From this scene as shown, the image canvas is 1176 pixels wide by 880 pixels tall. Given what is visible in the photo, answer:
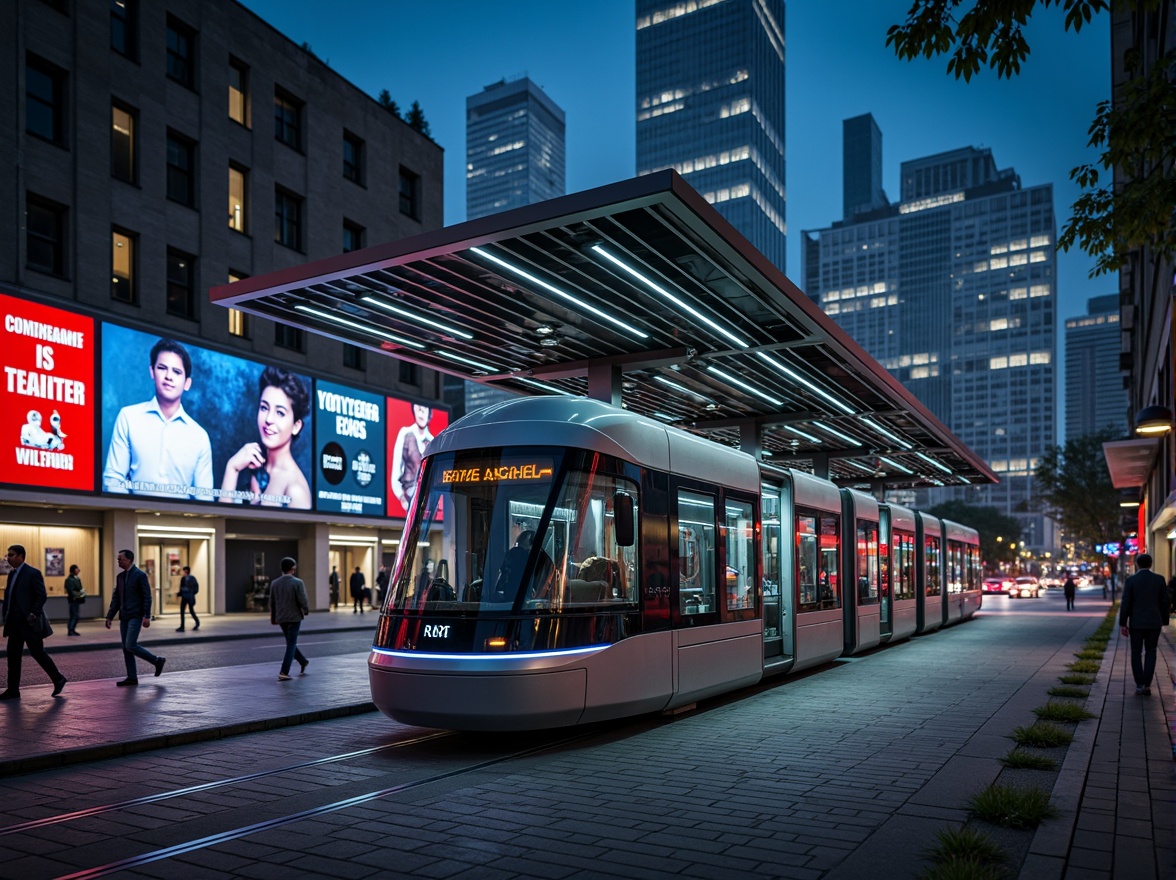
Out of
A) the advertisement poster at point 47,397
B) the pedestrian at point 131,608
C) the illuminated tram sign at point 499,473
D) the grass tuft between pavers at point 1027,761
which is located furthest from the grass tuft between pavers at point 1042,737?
the advertisement poster at point 47,397

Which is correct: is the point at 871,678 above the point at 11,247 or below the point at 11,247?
below

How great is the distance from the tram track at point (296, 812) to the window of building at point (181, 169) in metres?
27.0

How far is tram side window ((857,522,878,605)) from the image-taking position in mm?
19297

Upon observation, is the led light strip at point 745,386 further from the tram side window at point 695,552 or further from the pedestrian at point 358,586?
the pedestrian at point 358,586

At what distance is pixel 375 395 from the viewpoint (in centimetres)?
4053

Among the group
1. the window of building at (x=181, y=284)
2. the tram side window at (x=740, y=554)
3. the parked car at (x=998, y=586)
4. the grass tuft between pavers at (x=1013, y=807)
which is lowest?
the parked car at (x=998, y=586)

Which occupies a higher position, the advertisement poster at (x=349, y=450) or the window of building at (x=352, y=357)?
the window of building at (x=352, y=357)

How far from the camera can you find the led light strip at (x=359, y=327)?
49.8ft

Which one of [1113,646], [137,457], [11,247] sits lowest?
[1113,646]

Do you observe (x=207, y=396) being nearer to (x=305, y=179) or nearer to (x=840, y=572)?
(x=305, y=179)

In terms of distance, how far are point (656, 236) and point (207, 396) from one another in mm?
23447

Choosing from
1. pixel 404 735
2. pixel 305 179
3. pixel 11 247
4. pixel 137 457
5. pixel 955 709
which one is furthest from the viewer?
pixel 305 179

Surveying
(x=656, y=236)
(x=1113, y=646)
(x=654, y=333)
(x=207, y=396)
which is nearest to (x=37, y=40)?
(x=207, y=396)

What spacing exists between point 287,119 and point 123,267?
1030 centimetres
